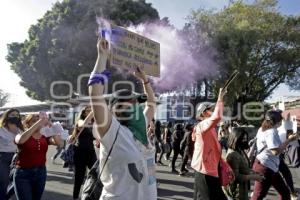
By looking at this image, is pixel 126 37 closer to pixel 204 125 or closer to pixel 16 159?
pixel 204 125

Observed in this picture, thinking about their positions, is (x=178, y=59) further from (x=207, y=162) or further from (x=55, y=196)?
(x=207, y=162)

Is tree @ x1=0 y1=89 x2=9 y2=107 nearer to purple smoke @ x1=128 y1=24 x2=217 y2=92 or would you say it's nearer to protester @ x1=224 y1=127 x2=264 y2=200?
purple smoke @ x1=128 y1=24 x2=217 y2=92

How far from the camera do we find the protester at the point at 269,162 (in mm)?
6389

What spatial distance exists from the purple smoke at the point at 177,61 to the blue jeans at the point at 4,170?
13.5 feet

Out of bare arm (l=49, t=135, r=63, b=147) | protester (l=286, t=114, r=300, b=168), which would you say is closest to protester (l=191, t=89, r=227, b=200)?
bare arm (l=49, t=135, r=63, b=147)

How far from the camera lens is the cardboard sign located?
443 cm

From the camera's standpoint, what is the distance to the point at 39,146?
5.41 meters

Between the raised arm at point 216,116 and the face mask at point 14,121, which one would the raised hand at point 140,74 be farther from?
the face mask at point 14,121

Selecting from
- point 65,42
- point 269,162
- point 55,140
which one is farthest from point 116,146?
point 65,42

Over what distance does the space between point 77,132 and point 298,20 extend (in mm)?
29579

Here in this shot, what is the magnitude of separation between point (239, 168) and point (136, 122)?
262 cm

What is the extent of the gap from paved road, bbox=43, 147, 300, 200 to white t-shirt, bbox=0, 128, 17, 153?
8.32 feet

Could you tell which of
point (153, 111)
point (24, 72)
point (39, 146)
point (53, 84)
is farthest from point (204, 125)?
point (24, 72)

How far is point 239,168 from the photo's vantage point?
18.6 feet
